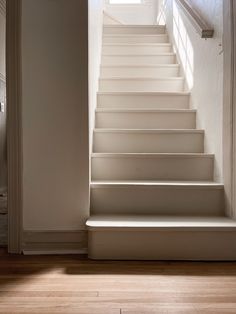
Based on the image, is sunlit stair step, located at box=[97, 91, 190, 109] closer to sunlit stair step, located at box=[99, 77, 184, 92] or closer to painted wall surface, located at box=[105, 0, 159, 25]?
sunlit stair step, located at box=[99, 77, 184, 92]

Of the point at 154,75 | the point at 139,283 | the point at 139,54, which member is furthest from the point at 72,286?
the point at 139,54

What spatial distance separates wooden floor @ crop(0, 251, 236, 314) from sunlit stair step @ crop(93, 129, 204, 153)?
0.92 metres

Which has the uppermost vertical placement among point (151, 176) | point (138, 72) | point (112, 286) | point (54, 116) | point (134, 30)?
point (134, 30)

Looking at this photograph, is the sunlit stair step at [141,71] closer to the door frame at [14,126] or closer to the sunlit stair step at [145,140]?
the sunlit stair step at [145,140]

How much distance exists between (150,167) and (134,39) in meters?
2.24

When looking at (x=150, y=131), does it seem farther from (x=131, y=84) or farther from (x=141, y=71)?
(x=141, y=71)

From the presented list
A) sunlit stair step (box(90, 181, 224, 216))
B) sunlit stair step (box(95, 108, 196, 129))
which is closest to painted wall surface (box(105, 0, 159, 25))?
sunlit stair step (box(95, 108, 196, 129))

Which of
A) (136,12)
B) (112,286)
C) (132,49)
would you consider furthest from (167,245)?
(136,12)

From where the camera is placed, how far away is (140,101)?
269 cm

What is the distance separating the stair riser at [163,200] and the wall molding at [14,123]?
439 millimetres

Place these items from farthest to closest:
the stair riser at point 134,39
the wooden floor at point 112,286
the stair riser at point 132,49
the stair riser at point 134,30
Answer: the stair riser at point 134,30, the stair riser at point 134,39, the stair riser at point 132,49, the wooden floor at point 112,286

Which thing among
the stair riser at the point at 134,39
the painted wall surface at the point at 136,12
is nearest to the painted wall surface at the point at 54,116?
the stair riser at the point at 134,39

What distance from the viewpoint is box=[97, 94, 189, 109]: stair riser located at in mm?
2680

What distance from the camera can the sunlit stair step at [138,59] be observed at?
329cm
